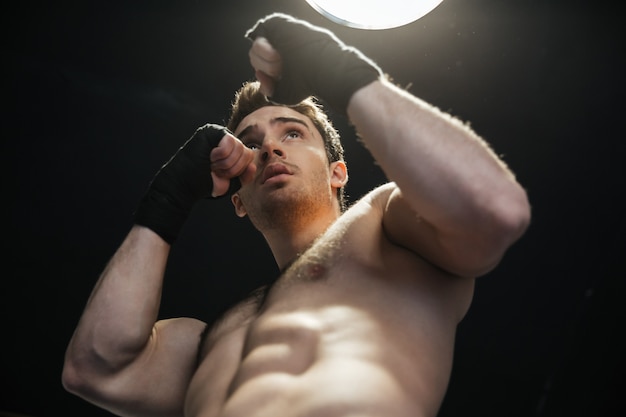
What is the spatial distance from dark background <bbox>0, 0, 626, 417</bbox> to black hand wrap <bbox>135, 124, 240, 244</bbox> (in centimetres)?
70


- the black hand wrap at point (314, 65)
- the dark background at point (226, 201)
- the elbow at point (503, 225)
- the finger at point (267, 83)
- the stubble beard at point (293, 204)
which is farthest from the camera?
the dark background at point (226, 201)

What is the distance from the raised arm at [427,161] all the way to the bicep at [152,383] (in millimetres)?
629

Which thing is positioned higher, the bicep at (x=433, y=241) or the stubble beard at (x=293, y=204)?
the bicep at (x=433, y=241)

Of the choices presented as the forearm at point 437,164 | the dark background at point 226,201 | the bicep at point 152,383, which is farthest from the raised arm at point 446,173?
the dark background at point 226,201

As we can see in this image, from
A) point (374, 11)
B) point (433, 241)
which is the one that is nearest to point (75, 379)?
point (433, 241)

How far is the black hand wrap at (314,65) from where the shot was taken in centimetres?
107

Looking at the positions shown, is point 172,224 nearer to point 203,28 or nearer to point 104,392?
point 104,392

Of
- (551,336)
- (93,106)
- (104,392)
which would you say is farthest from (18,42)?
(551,336)

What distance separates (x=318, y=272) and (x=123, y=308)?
1.43 ft

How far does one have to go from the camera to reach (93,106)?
2.32m

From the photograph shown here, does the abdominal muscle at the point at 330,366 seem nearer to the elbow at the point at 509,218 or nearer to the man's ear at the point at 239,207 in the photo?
the elbow at the point at 509,218

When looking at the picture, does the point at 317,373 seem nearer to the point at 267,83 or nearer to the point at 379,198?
the point at 379,198

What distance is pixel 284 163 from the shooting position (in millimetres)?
1580

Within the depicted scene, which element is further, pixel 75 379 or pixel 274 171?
pixel 274 171
